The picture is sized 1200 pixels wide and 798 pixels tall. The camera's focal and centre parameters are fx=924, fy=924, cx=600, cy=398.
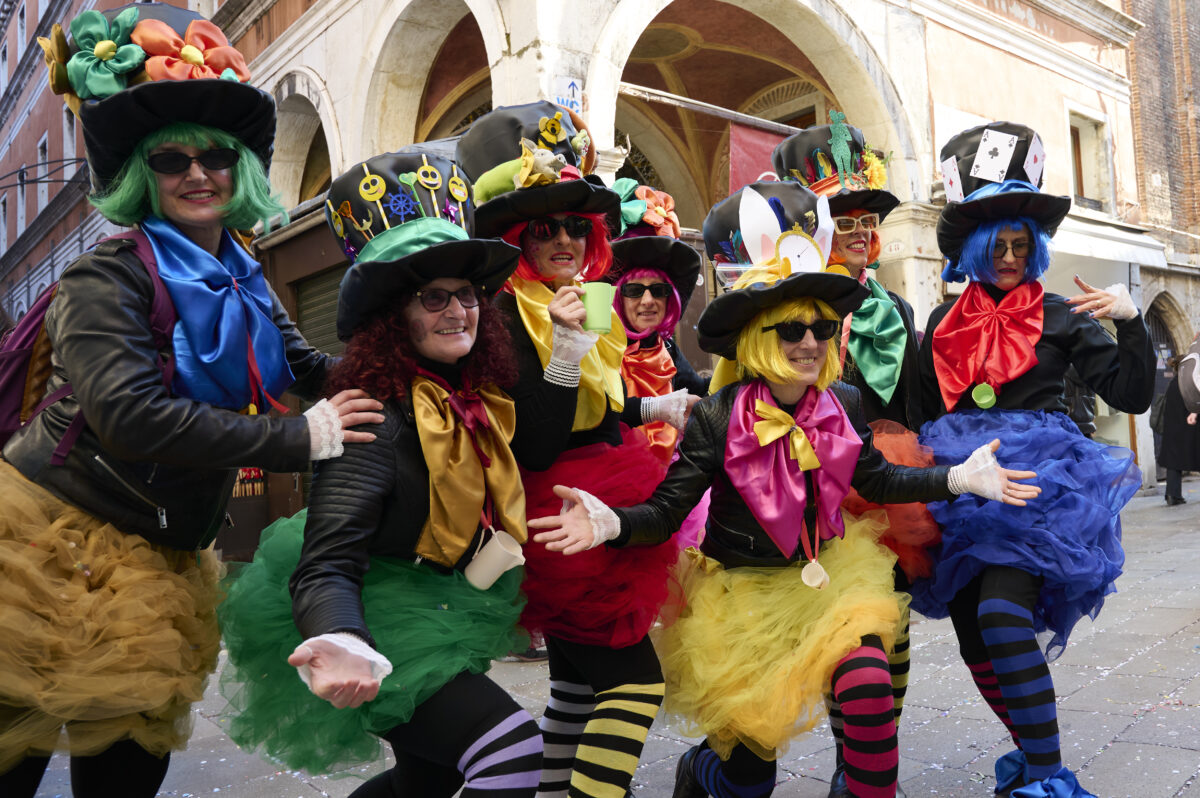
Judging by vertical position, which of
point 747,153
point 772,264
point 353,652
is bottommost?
point 353,652

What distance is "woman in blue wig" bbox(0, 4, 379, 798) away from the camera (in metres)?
2.01

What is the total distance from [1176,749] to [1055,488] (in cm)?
137

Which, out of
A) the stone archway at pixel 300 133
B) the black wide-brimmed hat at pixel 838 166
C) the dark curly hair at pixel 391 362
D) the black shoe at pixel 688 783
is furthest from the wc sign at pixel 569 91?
the black shoe at pixel 688 783

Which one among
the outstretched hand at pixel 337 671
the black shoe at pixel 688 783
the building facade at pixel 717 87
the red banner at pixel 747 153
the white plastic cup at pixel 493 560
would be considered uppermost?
the building facade at pixel 717 87

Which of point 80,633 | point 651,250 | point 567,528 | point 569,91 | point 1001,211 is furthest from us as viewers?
point 569,91

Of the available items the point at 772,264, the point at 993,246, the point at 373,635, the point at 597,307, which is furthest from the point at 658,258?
the point at 373,635

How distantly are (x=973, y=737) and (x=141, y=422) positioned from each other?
11.3 feet

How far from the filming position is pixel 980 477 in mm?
2811

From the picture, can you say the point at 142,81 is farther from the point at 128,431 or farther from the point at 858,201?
the point at 858,201

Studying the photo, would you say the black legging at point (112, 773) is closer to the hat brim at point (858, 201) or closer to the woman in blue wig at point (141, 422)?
the woman in blue wig at point (141, 422)

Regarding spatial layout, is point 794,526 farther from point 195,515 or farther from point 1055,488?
point 195,515

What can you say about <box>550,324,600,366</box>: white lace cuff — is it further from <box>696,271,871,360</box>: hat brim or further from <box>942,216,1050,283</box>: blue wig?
<box>942,216,1050,283</box>: blue wig

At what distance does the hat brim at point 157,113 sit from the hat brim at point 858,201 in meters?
2.17

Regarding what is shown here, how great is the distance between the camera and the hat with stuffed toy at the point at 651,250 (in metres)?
3.78
